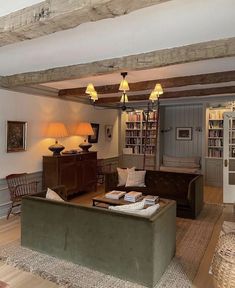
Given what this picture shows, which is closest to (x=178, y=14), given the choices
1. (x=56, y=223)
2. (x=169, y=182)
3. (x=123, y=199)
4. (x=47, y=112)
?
(x=56, y=223)

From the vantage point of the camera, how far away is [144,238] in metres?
2.50

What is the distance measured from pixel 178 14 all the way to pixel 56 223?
261cm

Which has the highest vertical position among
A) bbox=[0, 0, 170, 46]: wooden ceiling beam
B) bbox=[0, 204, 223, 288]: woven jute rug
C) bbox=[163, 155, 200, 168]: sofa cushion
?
bbox=[0, 0, 170, 46]: wooden ceiling beam

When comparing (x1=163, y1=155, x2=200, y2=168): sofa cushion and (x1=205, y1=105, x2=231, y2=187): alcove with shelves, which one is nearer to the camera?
(x1=205, y1=105, x2=231, y2=187): alcove with shelves

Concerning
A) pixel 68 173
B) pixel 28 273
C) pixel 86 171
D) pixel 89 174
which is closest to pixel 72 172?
pixel 68 173

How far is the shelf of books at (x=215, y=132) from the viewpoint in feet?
23.7

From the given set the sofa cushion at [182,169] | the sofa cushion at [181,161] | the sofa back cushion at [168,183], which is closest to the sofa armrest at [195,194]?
the sofa back cushion at [168,183]

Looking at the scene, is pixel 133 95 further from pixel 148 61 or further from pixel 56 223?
pixel 56 223

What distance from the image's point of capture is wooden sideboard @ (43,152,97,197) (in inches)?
209

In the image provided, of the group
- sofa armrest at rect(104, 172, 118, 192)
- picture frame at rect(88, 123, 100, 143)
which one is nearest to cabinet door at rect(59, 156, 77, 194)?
sofa armrest at rect(104, 172, 118, 192)

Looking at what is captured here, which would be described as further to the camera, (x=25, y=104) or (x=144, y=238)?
(x=25, y=104)

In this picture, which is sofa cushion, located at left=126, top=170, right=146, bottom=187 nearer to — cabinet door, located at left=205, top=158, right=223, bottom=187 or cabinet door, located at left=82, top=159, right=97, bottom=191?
cabinet door, located at left=82, top=159, right=97, bottom=191

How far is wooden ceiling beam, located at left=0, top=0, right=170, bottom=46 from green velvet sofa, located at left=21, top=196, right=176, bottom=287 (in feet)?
6.14

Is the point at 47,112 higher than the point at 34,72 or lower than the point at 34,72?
lower
